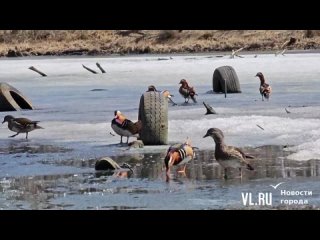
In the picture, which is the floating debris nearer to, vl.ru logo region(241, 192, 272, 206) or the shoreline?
the shoreline

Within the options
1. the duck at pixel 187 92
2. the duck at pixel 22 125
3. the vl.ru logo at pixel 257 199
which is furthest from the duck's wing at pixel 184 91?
the vl.ru logo at pixel 257 199

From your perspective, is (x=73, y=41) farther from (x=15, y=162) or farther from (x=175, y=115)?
(x=175, y=115)

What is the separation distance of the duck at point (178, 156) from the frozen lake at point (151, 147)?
79 mm

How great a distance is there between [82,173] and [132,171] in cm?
41

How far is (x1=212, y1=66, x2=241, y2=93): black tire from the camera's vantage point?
11.6 meters

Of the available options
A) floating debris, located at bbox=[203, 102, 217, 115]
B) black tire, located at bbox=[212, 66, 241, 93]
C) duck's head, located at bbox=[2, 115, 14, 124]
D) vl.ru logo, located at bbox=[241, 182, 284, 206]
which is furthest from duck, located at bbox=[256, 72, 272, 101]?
vl.ru logo, located at bbox=[241, 182, 284, 206]

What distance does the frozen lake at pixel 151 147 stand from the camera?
30.2 ft

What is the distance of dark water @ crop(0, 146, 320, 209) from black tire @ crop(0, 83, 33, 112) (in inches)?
45.8

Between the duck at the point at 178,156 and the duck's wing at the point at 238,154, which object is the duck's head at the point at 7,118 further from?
the duck's wing at the point at 238,154

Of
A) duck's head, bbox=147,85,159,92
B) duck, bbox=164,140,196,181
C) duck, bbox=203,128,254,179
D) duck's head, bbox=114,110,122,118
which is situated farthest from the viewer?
duck's head, bbox=147,85,159,92

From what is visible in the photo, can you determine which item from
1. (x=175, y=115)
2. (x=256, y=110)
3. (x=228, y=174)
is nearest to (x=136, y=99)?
(x=175, y=115)

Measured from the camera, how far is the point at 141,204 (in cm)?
888

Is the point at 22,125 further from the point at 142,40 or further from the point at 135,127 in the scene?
the point at 142,40

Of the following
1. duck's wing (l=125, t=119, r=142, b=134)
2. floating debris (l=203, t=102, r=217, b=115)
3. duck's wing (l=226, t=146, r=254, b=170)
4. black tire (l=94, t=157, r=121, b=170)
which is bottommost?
black tire (l=94, t=157, r=121, b=170)
